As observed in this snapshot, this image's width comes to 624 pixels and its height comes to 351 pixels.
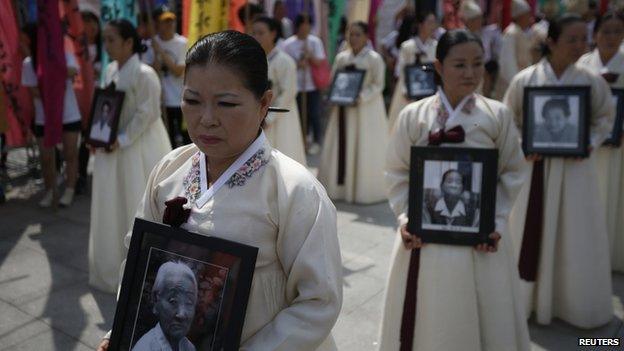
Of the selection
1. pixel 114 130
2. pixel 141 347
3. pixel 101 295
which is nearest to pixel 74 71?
pixel 114 130

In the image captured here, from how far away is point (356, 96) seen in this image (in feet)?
20.6

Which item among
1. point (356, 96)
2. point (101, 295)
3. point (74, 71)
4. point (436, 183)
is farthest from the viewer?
point (356, 96)

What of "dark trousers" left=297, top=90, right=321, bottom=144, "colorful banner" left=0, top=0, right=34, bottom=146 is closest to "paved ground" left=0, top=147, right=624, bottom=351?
"colorful banner" left=0, top=0, right=34, bottom=146

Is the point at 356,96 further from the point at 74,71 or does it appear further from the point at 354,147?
the point at 74,71

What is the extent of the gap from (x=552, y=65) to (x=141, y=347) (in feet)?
10.2

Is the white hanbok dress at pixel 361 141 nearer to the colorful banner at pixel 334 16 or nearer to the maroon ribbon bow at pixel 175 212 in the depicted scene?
the colorful banner at pixel 334 16

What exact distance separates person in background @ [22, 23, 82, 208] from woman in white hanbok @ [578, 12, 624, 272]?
4809 millimetres

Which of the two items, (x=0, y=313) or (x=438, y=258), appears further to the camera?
(x=0, y=313)

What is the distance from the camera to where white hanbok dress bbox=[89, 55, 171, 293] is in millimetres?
4020

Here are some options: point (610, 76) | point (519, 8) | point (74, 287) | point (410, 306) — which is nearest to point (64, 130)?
point (74, 287)

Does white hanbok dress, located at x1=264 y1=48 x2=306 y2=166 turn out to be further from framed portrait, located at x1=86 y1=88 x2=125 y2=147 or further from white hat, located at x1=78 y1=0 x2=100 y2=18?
white hat, located at x1=78 y1=0 x2=100 y2=18

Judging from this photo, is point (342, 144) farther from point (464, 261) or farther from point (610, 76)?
point (464, 261)

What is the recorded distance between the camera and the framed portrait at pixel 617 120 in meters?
4.19

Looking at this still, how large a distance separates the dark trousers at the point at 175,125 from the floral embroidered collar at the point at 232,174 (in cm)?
528
